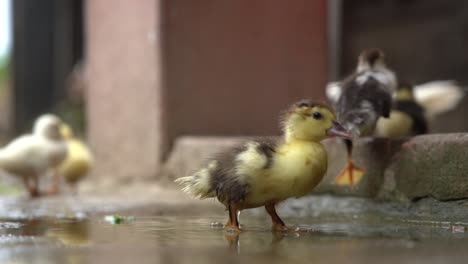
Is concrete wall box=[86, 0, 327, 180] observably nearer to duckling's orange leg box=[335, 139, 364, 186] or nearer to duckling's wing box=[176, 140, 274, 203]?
duckling's orange leg box=[335, 139, 364, 186]

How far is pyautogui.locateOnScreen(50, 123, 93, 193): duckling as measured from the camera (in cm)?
804

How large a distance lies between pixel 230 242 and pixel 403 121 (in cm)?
251

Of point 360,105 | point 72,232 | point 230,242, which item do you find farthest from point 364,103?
point 72,232

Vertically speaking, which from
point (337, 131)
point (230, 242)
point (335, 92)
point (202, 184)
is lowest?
point (230, 242)

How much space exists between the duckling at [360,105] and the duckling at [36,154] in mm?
3214

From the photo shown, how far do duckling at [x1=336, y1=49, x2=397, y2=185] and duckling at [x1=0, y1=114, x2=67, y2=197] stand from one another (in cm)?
321

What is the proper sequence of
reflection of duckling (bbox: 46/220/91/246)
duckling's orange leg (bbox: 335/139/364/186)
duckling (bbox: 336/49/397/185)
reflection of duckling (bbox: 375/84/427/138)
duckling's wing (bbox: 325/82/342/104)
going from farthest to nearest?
reflection of duckling (bbox: 375/84/427/138)
duckling's wing (bbox: 325/82/342/104)
duckling's orange leg (bbox: 335/139/364/186)
duckling (bbox: 336/49/397/185)
reflection of duckling (bbox: 46/220/91/246)

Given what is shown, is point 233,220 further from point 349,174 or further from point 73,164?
point 73,164

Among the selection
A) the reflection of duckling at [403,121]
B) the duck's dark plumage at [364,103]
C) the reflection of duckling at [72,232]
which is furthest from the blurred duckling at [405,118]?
the reflection of duckling at [72,232]

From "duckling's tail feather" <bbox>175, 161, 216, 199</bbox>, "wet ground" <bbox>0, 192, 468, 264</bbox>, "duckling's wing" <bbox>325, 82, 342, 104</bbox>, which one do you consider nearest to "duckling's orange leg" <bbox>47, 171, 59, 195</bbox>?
"wet ground" <bbox>0, 192, 468, 264</bbox>

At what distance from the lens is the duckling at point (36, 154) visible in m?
7.56

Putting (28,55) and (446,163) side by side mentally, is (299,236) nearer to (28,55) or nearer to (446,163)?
(446,163)

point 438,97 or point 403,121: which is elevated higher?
point 438,97

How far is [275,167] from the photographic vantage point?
4.10 metres
